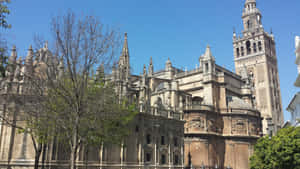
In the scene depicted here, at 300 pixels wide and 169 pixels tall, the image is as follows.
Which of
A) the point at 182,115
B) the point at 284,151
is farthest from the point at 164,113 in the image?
the point at 284,151

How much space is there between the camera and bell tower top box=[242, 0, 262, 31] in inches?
3000

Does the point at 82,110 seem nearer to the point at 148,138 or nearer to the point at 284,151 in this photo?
the point at 284,151

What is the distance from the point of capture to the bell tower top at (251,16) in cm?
7619

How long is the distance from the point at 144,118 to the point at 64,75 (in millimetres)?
16769

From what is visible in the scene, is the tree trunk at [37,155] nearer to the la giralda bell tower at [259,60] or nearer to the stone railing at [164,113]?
the stone railing at [164,113]

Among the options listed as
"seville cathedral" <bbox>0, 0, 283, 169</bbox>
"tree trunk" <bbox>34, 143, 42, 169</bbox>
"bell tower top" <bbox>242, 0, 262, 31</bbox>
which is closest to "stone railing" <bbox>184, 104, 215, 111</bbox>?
"seville cathedral" <bbox>0, 0, 283, 169</bbox>

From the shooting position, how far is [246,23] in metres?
78.2

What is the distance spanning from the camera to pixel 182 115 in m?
38.2

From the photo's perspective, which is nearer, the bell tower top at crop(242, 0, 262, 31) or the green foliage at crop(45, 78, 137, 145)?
the green foliage at crop(45, 78, 137, 145)

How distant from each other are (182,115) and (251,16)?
173 ft

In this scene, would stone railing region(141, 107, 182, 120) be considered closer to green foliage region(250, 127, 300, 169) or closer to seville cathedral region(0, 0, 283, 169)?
seville cathedral region(0, 0, 283, 169)

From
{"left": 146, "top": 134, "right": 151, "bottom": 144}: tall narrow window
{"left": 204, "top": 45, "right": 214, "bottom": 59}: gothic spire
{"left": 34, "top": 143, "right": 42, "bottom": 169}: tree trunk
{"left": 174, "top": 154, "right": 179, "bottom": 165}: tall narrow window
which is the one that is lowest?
{"left": 174, "top": 154, "right": 179, "bottom": 165}: tall narrow window

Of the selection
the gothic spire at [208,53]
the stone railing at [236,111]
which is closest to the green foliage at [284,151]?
the stone railing at [236,111]

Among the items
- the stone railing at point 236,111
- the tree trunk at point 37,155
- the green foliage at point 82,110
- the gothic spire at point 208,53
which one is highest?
the gothic spire at point 208,53
